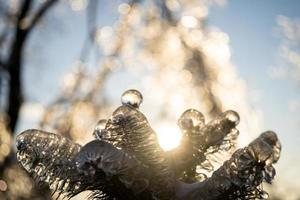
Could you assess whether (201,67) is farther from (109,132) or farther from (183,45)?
(109,132)

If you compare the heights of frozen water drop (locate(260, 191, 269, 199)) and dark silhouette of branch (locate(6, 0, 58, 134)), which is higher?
dark silhouette of branch (locate(6, 0, 58, 134))

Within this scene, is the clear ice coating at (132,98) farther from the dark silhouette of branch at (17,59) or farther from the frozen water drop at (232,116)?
the dark silhouette of branch at (17,59)

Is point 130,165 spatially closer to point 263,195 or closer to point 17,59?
point 263,195

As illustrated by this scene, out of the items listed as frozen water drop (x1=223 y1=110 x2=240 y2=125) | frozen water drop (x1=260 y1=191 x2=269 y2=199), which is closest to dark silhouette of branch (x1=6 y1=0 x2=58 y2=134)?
frozen water drop (x1=223 y1=110 x2=240 y2=125)

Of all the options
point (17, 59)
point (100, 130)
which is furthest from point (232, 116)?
point (17, 59)

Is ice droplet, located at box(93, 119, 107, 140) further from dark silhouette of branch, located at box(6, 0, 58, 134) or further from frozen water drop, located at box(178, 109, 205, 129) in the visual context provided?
dark silhouette of branch, located at box(6, 0, 58, 134)

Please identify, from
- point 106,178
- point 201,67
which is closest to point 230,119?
point 106,178
